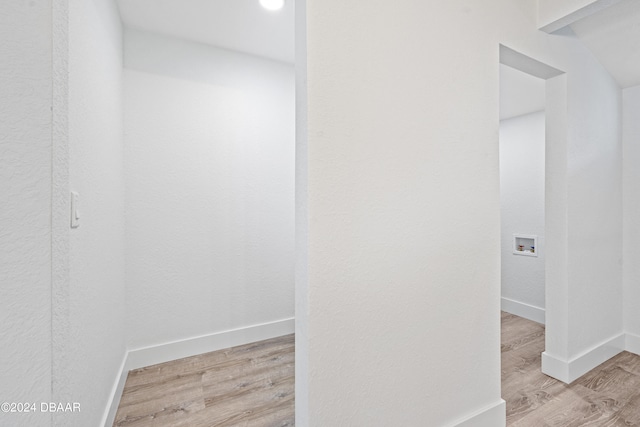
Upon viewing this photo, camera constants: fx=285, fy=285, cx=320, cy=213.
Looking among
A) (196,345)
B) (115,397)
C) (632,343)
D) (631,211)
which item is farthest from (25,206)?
(632,343)

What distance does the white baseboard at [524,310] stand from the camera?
2.96m

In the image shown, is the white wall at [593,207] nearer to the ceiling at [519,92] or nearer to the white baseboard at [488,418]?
the ceiling at [519,92]

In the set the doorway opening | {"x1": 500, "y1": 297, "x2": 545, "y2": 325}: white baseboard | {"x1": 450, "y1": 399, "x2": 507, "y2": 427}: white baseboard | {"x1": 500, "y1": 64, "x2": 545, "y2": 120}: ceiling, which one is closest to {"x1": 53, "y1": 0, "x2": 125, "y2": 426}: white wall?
{"x1": 450, "y1": 399, "x2": 507, "y2": 427}: white baseboard

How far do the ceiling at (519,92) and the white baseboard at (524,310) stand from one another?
6.89ft

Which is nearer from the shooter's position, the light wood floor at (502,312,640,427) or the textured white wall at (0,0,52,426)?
the textured white wall at (0,0,52,426)

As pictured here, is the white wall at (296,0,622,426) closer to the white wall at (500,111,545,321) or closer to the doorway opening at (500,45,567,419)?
the doorway opening at (500,45,567,419)

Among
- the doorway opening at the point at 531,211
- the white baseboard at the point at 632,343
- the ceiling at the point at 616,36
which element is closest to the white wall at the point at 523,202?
the doorway opening at the point at 531,211

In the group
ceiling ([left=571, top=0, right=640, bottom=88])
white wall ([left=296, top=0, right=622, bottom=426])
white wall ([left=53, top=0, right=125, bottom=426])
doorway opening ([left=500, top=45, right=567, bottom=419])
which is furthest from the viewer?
doorway opening ([left=500, top=45, right=567, bottom=419])

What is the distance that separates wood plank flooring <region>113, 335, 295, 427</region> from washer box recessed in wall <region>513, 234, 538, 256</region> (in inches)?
109

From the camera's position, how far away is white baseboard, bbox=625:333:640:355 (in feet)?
7.41

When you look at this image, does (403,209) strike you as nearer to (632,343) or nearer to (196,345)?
(196,345)

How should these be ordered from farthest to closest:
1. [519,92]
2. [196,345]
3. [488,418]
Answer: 1. [519,92]
2. [196,345]
3. [488,418]

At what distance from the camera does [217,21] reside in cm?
196

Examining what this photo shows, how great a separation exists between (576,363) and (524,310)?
1273 mm
